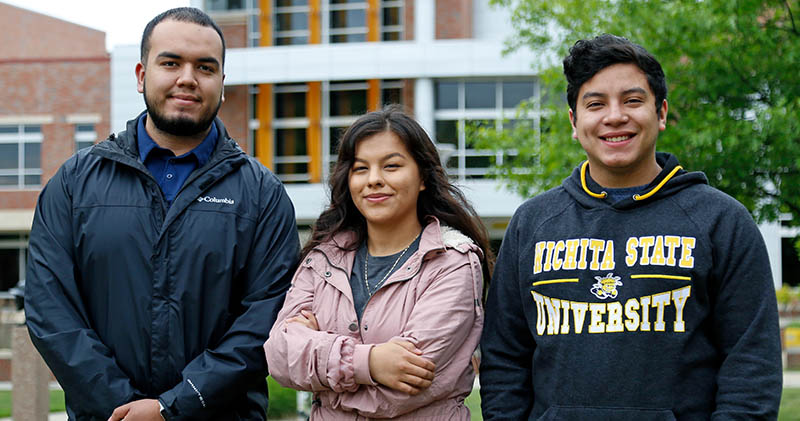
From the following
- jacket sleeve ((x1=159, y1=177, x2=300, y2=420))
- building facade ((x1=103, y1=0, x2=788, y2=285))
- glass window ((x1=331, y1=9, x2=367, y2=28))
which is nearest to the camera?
jacket sleeve ((x1=159, y1=177, x2=300, y2=420))

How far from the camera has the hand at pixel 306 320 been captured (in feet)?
10.3

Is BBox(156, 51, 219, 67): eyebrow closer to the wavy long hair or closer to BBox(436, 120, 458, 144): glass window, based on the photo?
the wavy long hair

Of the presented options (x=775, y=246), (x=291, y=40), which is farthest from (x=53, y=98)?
(x=775, y=246)

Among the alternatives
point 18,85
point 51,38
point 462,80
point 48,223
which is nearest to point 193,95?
point 48,223

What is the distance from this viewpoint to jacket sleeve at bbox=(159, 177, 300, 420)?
3.13 m

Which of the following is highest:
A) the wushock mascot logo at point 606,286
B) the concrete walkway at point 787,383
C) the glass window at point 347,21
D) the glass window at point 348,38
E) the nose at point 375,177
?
the glass window at point 347,21

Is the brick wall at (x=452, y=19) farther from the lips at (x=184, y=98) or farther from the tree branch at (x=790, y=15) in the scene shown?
the lips at (x=184, y=98)

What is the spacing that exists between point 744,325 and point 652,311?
28cm

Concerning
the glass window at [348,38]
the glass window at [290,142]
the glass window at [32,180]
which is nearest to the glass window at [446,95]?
the glass window at [348,38]

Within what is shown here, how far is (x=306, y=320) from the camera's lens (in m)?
3.17

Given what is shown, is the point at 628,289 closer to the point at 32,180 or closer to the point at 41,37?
the point at 32,180

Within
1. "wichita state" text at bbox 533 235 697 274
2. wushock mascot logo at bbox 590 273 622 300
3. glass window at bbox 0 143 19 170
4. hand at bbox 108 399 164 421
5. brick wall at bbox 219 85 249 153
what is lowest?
hand at bbox 108 399 164 421

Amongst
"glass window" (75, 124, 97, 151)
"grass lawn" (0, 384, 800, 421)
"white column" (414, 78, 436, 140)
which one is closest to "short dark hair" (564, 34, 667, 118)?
"grass lawn" (0, 384, 800, 421)

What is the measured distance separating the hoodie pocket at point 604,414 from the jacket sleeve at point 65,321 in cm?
150
